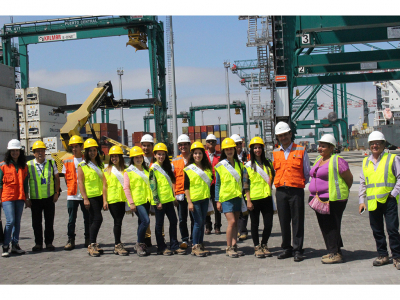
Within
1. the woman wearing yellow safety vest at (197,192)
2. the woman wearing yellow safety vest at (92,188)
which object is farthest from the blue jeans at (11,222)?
the woman wearing yellow safety vest at (197,192)

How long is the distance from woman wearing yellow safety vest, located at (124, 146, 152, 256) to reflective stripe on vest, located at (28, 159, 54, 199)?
4.83 ft

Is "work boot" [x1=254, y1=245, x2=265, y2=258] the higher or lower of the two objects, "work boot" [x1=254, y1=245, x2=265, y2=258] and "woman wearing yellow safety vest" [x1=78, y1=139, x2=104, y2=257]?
the lower

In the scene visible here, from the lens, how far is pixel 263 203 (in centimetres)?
637

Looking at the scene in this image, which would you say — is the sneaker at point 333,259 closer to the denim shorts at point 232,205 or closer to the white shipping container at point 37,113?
the denim shorts at point 232,205

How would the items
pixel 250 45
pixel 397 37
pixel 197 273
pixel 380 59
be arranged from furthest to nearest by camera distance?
pixel 250 45 → pixel 380 59 → pixel 397 37 → pixel 197 273

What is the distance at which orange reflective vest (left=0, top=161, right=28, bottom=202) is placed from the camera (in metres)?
6.87

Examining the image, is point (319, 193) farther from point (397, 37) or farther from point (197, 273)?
point (397, 37)

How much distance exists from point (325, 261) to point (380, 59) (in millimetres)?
19944

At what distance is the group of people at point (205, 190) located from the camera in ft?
18.5

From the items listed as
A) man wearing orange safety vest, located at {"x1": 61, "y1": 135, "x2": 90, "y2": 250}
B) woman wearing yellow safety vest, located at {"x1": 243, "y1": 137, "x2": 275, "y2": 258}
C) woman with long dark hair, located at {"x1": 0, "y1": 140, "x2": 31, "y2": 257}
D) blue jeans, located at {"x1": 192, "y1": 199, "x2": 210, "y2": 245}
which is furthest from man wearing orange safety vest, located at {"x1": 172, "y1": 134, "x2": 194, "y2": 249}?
woman with long dark hair, located at {"x1": 0, "y1": 140, "x2": 31, "y2": 257}

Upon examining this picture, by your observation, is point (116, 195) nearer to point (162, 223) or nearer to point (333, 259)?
point (162, 223)

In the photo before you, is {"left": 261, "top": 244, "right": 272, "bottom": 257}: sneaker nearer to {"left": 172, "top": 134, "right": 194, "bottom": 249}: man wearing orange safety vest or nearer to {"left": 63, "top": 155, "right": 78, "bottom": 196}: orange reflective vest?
{"left": 172, "top": 134, "right": 194, "bottom": 249}: man wearing orange safety vest

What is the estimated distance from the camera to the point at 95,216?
22.5 feet

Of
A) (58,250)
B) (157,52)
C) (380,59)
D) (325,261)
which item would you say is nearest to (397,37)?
(380,59)
